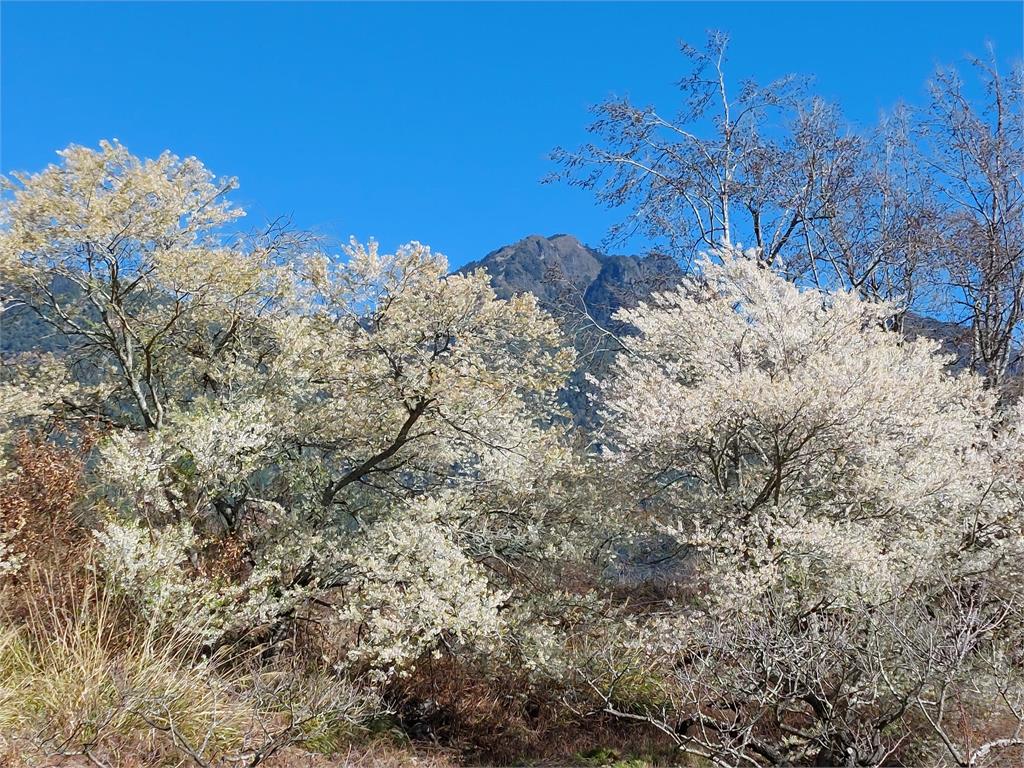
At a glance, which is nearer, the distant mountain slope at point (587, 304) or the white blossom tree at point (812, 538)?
the white blossom tree at point (812, 538)

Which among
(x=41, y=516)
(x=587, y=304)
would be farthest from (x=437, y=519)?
(x=587, y=304)

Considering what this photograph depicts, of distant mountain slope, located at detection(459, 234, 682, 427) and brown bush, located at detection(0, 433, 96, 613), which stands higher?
distant mountain slope, located at detection(459, 234, 682, 427)

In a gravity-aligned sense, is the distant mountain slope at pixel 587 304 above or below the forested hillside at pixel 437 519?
above

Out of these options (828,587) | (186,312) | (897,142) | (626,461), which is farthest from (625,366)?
(897,142)

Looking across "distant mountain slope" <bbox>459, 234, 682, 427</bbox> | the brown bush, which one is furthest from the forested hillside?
"distant mountain slope" <bbox>459, 234, 682, 427</bbox>

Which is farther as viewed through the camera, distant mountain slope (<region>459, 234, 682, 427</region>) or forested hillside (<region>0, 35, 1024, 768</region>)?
distant mountain slope (<region>459, 234, 682, 427</region>)

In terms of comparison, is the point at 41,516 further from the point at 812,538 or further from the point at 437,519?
the point at 812,538

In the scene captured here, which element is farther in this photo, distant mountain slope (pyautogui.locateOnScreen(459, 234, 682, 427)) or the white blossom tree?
distant mountain slope (pyautogui.locateOnScreen(459, 234, 682, 427))

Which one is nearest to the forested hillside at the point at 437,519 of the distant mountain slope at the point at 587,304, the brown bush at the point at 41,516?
the brown bush at the point at 41,516

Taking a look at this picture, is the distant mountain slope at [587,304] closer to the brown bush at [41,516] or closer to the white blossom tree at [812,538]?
the white blossom tree at [812,538]

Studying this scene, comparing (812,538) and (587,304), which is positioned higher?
(587,304)

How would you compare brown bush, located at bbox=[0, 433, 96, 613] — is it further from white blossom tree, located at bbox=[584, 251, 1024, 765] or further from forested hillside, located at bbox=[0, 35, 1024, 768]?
white blossom tree, located at bbox=[584, 251, 1024, 765]

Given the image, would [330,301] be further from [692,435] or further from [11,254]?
[692,435]

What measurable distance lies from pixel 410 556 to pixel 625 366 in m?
4.11
